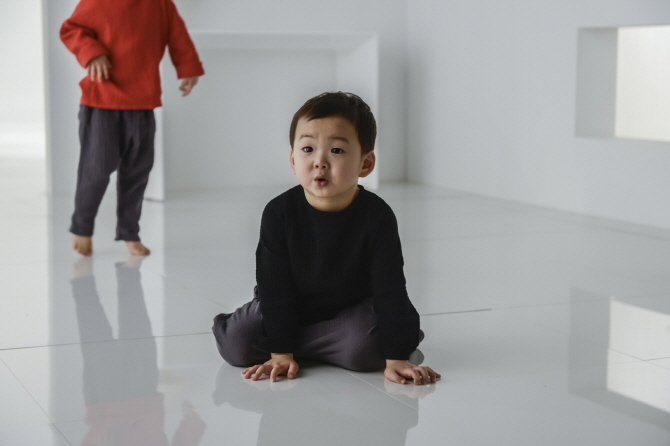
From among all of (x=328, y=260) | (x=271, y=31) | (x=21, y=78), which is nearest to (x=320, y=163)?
(x=328, y=260)

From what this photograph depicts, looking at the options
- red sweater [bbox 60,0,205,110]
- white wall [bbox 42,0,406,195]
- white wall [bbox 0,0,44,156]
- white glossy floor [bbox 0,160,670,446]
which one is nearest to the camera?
white glossy floor [bbox 0,160,670,446]

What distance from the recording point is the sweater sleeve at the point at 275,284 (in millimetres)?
1394

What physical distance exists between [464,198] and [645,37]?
120 cm

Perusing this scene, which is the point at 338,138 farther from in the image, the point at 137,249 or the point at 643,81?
the point at 643,81

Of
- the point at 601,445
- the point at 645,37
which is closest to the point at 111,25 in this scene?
the point at 601,445

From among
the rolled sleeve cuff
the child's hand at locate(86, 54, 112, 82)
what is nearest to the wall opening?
the rolled sleeve cuff

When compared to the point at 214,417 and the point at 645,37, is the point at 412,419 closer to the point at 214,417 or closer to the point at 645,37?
the point at 214,417

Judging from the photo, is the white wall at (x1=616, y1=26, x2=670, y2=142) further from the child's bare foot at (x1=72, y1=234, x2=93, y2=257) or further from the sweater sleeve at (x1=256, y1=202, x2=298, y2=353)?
the sweater sleeve at (x1=256, y1=202, x2=298, y2=353)

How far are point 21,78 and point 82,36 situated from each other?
292 cm

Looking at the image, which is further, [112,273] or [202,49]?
[202,49]

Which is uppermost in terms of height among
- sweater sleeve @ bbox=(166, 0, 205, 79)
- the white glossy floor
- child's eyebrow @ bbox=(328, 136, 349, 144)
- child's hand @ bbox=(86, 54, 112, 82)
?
sweater sleeve @ bbox=(166, 0, 205, 79)

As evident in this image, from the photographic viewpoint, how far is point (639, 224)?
3033 mm

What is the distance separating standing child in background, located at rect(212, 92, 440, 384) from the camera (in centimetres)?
135

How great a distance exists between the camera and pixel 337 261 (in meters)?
1.40
